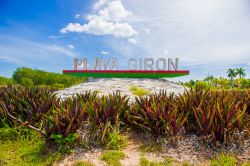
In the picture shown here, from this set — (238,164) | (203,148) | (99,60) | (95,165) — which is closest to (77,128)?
(95,165)

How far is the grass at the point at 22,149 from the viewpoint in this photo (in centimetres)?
505

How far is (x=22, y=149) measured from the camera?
5.63 m

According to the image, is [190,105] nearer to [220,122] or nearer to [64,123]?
[220,122]

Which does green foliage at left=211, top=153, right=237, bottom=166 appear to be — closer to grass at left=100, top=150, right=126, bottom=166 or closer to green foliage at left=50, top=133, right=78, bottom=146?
→ grass at left=100, top=150, right=126, bottom=166

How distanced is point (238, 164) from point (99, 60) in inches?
952

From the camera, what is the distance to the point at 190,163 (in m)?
4.81

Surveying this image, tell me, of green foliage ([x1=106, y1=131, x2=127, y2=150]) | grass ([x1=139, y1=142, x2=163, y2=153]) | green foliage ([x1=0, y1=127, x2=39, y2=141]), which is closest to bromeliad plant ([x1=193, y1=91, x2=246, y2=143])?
grass ([x1=139, y1=142, x2=163, y2=153])

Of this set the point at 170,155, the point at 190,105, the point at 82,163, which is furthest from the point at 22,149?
the point at 190,105

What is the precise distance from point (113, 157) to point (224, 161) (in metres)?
2.36

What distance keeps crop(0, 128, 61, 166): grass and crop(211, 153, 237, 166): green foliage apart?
3.44 meters

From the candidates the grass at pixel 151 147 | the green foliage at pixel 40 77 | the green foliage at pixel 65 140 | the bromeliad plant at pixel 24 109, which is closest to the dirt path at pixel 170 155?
the grass at pixel 151 147

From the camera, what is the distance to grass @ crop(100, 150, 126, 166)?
4.69 metres

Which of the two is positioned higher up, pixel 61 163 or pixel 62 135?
pixel 62 135

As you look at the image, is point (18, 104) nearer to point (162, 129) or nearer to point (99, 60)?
point (162, 129)
